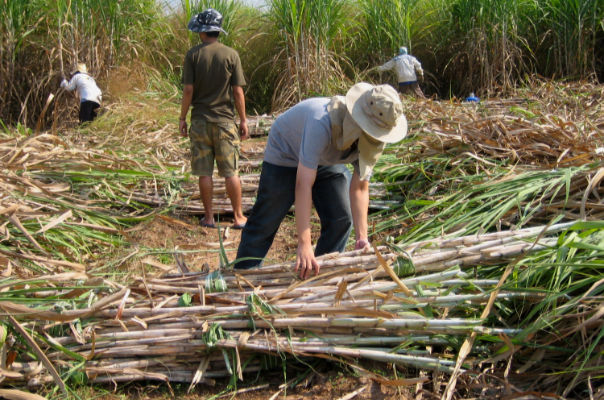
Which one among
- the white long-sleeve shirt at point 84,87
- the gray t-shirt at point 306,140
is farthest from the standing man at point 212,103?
the white long-sleeve shirt at point 84,87

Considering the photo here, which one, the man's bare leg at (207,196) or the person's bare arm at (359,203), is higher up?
the person's bare arm at (359,203)

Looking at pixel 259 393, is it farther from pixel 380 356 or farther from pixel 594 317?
pixel 594 317

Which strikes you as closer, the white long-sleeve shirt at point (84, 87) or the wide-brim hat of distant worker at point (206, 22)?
the wide-brim hat of distant worker at point (206, 22)

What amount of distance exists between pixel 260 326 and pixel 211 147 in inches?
95.0

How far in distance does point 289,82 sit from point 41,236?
18.1 ft

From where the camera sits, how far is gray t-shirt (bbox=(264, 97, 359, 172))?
2.31 metres

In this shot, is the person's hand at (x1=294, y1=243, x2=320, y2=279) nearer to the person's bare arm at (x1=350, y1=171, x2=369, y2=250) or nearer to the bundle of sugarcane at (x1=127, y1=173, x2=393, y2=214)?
the person's bare arm at (x1=350, y1=171, x2=369, y2=250)

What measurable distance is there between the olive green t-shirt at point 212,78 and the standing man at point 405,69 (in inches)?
196

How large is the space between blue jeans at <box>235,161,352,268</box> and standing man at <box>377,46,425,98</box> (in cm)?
627

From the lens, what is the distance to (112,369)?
2174mm

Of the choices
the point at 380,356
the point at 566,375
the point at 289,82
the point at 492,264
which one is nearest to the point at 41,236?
the point at 380,356

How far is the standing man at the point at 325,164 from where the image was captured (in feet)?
7.42

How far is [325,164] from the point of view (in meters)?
2.63

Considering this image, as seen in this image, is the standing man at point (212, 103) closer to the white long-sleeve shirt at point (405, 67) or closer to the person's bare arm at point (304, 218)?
the person's bare arm at point (304, 218)
